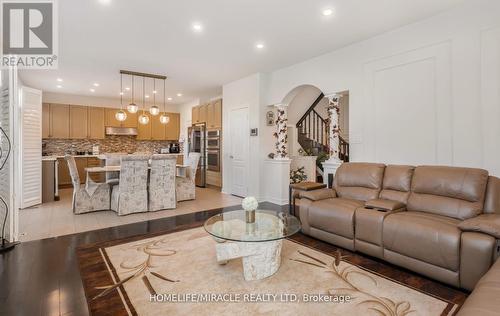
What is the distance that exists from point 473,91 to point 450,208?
1459mm

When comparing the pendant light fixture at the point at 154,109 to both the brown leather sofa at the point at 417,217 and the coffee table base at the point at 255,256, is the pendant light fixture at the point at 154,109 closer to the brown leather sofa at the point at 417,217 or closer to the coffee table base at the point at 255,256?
the brown leather sofa at the point at 417,217

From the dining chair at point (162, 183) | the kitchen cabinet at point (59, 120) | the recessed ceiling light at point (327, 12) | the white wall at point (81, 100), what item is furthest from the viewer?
the white wall at point (81, 100)

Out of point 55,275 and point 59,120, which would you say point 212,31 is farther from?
point 59,120

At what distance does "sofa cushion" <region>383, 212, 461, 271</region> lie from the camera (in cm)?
218

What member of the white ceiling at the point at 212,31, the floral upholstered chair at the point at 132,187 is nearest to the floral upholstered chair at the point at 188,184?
the floral upholstered chair at the point at 132,187

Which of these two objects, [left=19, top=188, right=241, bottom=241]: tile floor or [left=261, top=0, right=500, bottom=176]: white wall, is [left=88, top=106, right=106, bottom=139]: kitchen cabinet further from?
[left=261, top=0, right=500, bottom=176]: white wall

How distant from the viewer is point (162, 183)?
16.1ft

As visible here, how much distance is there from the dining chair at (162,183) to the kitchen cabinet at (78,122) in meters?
4.53

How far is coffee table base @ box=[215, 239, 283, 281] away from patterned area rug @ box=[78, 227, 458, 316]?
0.07m

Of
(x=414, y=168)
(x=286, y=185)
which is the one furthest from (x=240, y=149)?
(x=414, y=168)

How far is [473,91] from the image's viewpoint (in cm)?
302

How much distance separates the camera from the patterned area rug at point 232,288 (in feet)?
6.36

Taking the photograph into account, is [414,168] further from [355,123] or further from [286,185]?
[286,185]

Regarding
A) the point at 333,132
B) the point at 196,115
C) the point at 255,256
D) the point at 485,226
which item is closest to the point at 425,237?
the point at 485,226
